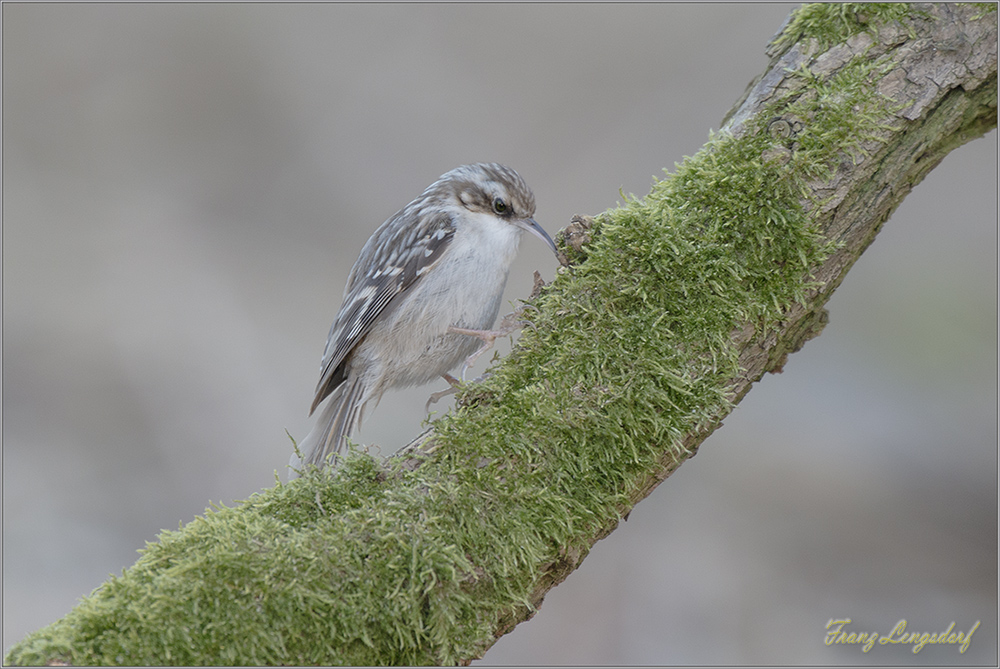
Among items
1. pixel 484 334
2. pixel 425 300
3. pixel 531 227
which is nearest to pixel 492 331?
pixel 484 334

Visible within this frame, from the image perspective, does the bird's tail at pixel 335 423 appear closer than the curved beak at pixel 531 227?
Yes

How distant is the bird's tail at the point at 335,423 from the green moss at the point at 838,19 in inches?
87.5

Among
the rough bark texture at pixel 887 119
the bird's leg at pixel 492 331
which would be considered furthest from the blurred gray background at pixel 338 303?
the rough bark texture at pixel 887 119

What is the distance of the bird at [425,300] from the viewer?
3281 millimetres

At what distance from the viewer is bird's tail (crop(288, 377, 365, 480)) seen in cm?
320

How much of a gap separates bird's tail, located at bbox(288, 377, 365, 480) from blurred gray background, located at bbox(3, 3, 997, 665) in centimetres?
298

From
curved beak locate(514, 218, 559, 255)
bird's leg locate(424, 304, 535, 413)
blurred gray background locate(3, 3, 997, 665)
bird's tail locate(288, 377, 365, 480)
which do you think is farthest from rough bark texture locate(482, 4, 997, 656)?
blurred gray background locate(3, 3, 997, 665)

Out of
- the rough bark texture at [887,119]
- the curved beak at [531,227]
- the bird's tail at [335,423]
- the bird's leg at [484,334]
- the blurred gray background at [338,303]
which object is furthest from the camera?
the blurred gray background at [338,303]

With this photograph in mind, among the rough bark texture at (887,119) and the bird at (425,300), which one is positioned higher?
the bird at (425,300)

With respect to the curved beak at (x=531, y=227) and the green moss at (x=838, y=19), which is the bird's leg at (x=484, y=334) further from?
the green moss at (x=838, y=19)

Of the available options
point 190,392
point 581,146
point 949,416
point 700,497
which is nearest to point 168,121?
point 190,392

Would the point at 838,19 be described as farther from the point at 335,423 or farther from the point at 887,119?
the point at 335,423

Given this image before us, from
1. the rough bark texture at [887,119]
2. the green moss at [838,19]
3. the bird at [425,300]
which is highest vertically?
the bird at [425,300]

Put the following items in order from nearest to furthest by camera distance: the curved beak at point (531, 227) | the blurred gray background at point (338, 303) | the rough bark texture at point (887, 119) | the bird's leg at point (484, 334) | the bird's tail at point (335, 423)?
the rough bark texture at point (887, 119) < the bird's leg at point (484, 334) < the bird's tail at point (335, 423) < the curved beak at point (531, 227) < the blurred gray background at point (338, 303)
